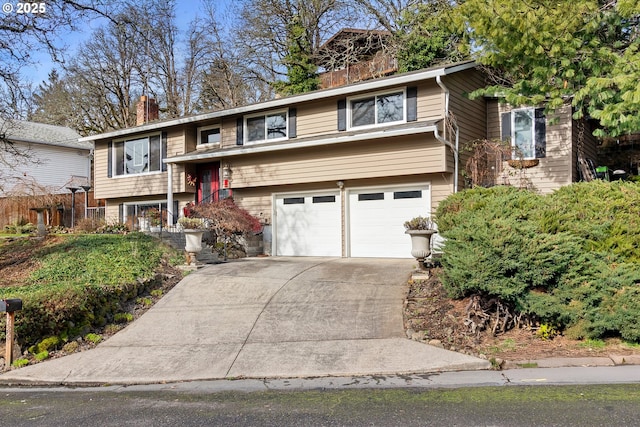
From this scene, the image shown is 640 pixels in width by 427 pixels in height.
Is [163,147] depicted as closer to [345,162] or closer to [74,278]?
[345,162]

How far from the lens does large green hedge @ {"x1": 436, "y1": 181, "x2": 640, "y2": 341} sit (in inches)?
238

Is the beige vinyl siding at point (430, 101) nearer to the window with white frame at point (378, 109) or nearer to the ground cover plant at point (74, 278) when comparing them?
the window with white frame at point (378, 109)

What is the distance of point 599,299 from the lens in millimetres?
6105

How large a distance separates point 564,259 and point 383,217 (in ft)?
22.8

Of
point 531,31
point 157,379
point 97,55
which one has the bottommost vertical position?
point 157,379

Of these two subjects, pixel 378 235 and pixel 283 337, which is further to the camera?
pixel 378 235

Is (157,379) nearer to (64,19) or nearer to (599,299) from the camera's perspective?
(599,299)

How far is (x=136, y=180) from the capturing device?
57.9ft

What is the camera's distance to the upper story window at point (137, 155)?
17172 millimetres

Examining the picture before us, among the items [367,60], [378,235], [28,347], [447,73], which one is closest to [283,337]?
[28,347]

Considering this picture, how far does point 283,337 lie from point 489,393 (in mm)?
3173

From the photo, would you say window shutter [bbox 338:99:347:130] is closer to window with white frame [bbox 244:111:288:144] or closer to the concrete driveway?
window with white frame [bbox 244:111:288:144]

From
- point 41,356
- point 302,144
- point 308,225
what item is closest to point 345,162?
point 302,144
